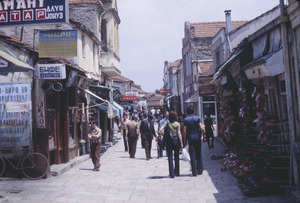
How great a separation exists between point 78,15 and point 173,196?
15394 millimetres

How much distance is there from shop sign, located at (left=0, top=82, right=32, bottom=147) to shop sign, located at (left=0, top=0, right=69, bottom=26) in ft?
6.31

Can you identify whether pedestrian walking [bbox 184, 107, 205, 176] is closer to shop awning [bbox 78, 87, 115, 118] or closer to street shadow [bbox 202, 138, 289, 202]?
street shadow [bbox 202, 138, 289, 202]

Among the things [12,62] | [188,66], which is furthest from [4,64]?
[188,66]

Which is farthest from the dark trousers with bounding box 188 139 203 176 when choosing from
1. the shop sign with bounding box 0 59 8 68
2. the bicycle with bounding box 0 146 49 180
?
the shop sign with bounding box 0 59 8 68

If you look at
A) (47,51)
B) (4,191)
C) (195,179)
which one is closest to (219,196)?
(195,179)

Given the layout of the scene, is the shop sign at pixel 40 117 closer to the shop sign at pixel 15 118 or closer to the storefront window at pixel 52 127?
the shop sign at pixel 15 118

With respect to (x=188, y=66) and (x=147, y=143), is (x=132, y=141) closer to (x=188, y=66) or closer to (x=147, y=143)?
(x=147, y=143)

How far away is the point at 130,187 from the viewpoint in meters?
8.94

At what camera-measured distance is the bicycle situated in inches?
404

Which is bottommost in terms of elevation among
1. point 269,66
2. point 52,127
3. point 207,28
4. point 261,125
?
point 261,125

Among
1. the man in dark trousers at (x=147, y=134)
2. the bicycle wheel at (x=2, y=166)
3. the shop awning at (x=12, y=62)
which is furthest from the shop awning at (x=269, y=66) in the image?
the bicycle wheel at (x=2, y=166)

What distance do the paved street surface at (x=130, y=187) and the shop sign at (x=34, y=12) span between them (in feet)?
14.3

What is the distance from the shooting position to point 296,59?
272 inches

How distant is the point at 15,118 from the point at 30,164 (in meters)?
1.44
